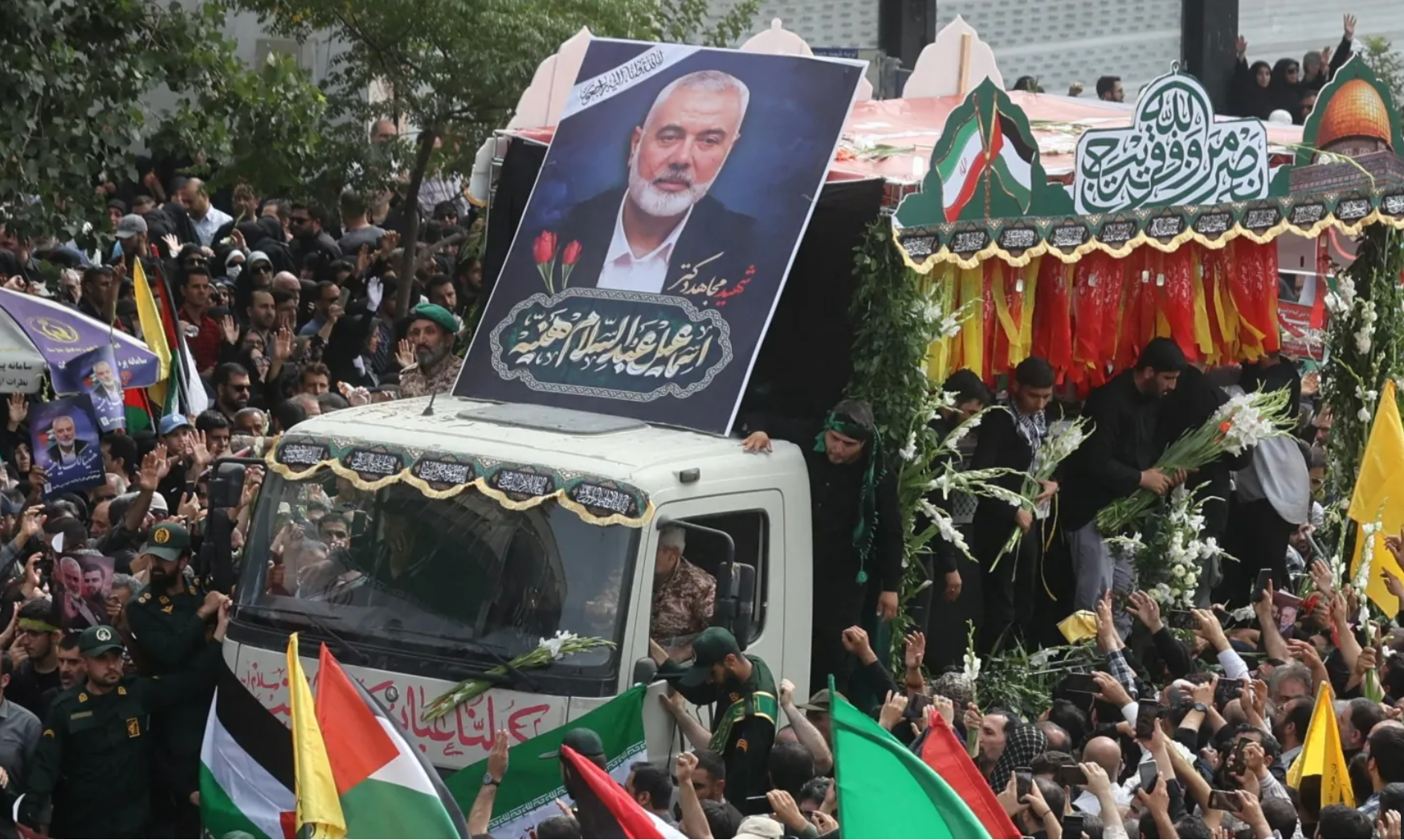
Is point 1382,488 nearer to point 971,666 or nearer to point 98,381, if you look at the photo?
point 971,666

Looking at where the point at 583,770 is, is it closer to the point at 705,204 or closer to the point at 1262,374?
the point at 705,204

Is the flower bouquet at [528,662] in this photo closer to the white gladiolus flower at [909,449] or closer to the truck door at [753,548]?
the truck door at [753,548]

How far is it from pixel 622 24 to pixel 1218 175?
658 cm

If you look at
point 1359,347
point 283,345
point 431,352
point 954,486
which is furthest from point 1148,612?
point 283,345

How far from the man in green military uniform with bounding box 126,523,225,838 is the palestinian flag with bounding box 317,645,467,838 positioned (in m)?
2.86

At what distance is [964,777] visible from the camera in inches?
317

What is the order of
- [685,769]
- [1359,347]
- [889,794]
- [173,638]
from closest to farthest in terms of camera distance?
[889,794] < [685,769] < [173,638] < [1359,347]

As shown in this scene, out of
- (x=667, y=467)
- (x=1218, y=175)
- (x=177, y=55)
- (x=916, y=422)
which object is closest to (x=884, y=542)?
(x=916, y=422)

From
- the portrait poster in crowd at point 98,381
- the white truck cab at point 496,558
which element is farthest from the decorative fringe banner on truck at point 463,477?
the portrait poster in crowd at point 98,381

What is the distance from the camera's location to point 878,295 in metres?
10.9

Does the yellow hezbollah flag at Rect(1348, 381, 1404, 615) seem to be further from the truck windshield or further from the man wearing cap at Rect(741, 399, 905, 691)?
the truck windshield

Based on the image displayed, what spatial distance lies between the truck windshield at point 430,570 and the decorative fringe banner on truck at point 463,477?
0.06 m

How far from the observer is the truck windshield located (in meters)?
9.54

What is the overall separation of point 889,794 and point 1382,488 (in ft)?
23.4
